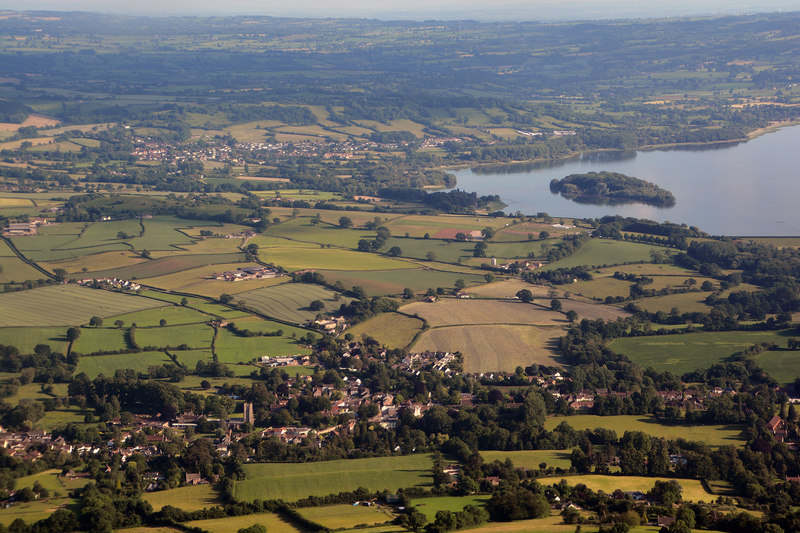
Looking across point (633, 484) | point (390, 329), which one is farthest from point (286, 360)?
point (633, 484)

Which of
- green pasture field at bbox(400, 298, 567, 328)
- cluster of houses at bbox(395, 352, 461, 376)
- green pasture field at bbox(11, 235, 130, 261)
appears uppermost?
green pasture field at bbox(400, 298, 567, 328)

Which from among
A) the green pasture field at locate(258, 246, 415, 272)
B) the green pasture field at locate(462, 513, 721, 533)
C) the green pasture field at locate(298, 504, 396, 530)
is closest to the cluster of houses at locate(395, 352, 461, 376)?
the green pasture field at locate(298, 504, 396, 530)

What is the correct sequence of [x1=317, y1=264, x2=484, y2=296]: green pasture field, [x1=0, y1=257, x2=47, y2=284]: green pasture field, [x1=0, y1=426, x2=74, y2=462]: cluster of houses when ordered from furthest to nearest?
[x1=0, y1=257, x2=47, y2=284]: green pasture field < [x1=317, y1=264, x2=484, y2=296]: green pasture field < [x1=0, y1=426, x2=74, y2=462]: cluster of houses

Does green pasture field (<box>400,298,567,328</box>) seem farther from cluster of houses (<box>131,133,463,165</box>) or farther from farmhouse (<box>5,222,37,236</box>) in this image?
cluster of houses (<box>131,133,463,165</box>)

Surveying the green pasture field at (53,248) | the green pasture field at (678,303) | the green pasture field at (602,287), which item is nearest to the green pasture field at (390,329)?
the green pasture field at (602,287)

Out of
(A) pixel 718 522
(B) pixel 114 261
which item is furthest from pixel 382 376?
(B) pixel 114 261

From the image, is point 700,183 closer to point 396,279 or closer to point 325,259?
point 325,259
